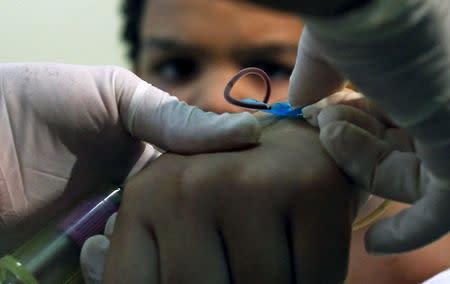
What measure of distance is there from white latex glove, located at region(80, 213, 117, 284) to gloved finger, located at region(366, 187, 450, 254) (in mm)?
185

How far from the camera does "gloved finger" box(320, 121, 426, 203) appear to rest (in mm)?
347

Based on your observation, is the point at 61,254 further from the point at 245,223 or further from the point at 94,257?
the point at 245,223

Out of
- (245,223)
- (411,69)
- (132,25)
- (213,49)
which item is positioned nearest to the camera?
(411,69)

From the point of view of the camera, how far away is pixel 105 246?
0.43 m

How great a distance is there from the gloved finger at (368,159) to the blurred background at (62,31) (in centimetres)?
83

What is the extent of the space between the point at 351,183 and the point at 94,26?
0.90 metres

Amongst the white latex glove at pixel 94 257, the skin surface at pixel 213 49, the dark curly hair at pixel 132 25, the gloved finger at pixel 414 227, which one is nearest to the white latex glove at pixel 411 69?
the gloved finger at pixel 414 227

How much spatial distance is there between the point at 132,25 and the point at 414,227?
0.86 m

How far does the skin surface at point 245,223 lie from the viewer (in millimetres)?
354

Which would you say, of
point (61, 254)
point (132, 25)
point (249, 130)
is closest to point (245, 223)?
point (249, 130)

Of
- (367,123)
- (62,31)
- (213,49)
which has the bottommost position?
(62,31)

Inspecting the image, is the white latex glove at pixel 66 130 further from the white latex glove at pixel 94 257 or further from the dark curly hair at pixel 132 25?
the dark curly hair at pixel 132 25

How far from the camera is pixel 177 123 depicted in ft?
1.49

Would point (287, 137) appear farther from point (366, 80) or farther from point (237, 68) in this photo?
point (237, 68)
